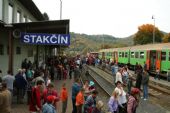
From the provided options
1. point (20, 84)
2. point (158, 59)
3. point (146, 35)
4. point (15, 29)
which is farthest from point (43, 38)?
point (146, 35)

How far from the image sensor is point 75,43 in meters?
186

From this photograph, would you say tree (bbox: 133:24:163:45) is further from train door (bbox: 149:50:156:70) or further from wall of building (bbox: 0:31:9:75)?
wall of building (bbox: 0:31:9:75)

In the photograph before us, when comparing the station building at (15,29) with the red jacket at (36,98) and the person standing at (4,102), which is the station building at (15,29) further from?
the person standing at (4,102)

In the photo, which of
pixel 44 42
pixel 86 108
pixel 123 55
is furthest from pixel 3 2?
pixel 123 55

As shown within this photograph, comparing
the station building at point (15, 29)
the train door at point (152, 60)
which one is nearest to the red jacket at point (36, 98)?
the station building at point (15, 29)

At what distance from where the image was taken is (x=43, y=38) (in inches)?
685

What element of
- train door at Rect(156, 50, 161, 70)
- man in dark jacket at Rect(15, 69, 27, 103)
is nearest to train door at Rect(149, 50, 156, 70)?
train door at Rect(156, 50, 161, 70)

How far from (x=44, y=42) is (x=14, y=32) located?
1677 mm

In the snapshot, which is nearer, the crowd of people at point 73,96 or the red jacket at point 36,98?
the crowd of people at point 73,96

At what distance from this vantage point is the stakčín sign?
56.2 ft

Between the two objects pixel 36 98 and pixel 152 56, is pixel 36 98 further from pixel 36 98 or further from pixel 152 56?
pixel 152 56

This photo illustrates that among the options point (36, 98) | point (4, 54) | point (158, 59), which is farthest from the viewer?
point (158, 59)

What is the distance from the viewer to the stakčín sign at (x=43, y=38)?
17.1 m

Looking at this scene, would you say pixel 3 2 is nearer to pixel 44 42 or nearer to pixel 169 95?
pixel 44 42
